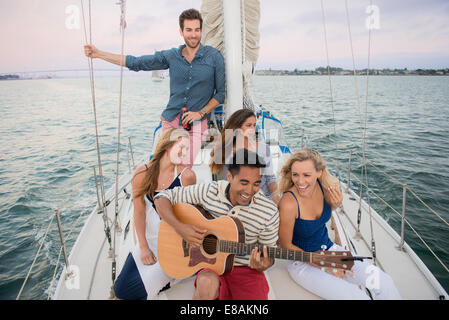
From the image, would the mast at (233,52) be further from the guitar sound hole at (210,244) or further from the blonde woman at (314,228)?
the guitar sound hole at (210,244)

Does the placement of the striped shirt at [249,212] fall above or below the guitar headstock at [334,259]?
above

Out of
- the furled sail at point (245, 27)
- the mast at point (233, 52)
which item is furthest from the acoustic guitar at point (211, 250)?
the furled sail at point (245, 27)

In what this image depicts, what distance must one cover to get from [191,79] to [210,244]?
2.02m

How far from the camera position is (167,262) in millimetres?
1884

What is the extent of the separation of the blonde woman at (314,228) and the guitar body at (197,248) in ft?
1.48

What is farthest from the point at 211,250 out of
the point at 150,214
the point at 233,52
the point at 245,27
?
the point at 245,27

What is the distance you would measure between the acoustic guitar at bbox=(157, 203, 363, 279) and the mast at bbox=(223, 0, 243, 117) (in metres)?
1.76

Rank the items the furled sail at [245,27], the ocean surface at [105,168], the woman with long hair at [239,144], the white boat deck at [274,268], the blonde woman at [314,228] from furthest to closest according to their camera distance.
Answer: the ocean surface at [105,168] < the furled sail at [245,27] < the woman with long hair at [239,144] < the white boat deck at [274,268] < the blonde woman at [314,228]

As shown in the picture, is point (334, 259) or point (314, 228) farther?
point (314, 228)

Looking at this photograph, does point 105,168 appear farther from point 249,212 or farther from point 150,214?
point 249,212

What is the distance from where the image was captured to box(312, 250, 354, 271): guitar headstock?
1.68 m

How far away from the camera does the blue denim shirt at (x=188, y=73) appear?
9.72 ft

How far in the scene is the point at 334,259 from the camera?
5.60 ft
